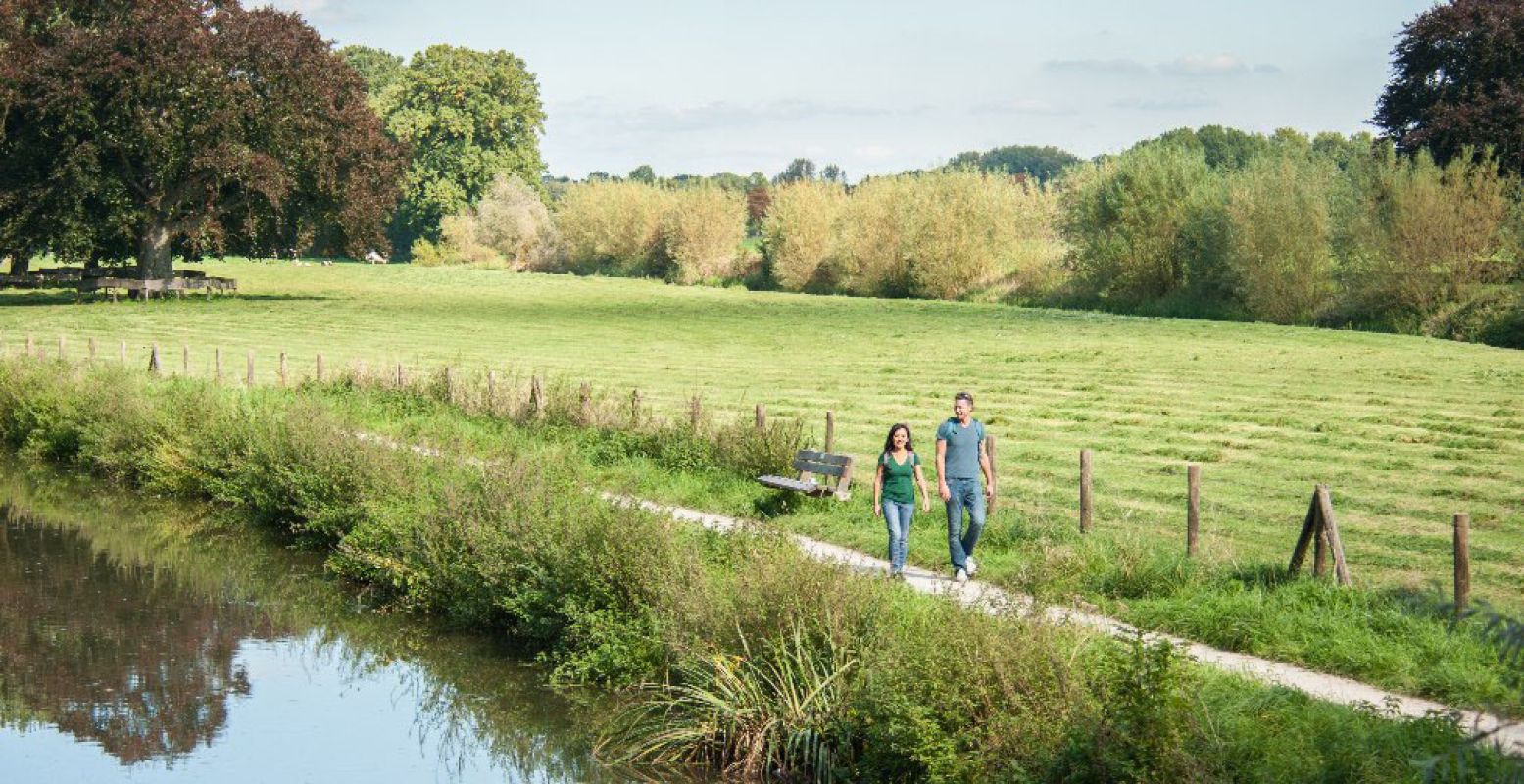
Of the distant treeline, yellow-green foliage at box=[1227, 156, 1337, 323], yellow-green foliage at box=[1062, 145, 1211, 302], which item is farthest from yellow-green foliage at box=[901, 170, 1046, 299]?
yellow-green foliage at box=[1227, 156, 1337, 323]

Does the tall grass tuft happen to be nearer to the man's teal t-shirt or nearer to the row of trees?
the man's teal t-shirt

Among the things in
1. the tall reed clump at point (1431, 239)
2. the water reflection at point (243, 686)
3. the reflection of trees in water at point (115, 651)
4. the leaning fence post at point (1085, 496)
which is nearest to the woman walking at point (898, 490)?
the leaning fence post at point (1085, 496)

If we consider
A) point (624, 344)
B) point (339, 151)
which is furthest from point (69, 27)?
point (624, 344)

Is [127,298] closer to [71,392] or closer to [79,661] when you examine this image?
[71,392]

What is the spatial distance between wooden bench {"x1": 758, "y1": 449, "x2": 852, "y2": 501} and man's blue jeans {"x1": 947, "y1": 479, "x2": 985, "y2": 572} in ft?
12.7

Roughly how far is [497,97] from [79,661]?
113868 millimetres

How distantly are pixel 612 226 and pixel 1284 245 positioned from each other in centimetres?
5530

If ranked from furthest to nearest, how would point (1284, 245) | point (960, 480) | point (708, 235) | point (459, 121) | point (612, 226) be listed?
1. point (459, 121)
2. point (612, 226)
3. point (708, 235)
4. point (1284, 245)
5. point (960, 480)

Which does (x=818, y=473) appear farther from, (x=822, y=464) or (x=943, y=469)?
(x=943, y=469)

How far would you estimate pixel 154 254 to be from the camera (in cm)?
6288

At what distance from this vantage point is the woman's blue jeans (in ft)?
54.0

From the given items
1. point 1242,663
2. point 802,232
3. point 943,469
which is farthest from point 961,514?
point 802,232

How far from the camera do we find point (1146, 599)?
49.6 feet

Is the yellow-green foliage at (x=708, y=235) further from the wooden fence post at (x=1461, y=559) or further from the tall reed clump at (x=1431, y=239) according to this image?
the wooden fence post at (x=1461, y=559)
